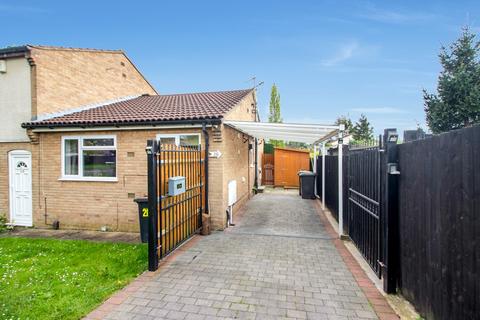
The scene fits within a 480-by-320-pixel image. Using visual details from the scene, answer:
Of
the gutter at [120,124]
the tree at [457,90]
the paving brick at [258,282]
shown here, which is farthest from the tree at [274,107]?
the paving brick at [258,282]

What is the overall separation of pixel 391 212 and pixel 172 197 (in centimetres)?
444

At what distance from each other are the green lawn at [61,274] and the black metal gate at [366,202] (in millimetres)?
4559

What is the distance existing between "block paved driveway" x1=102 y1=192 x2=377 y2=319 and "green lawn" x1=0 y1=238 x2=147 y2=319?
27.4 inches

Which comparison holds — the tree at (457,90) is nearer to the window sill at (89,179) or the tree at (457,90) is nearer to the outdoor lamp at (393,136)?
the outdoor lamp at (393,136)

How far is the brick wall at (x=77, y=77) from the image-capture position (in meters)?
9.45

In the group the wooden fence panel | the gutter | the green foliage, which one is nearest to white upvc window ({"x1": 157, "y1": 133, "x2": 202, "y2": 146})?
the gutter

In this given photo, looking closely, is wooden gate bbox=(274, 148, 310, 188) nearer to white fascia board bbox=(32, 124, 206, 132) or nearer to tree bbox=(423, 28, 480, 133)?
tree bbox=(423, 28, 480, 133)

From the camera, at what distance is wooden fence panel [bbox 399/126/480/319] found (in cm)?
244

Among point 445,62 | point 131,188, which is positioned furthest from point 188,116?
point 445,62

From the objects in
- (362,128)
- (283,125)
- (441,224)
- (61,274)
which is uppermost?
(362,128)

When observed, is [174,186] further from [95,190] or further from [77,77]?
[77,77]

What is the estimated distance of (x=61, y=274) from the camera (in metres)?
5.21

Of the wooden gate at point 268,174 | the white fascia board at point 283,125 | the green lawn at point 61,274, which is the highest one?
the white fascia board at point 283,125

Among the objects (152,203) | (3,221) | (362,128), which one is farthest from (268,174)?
(362,128)
